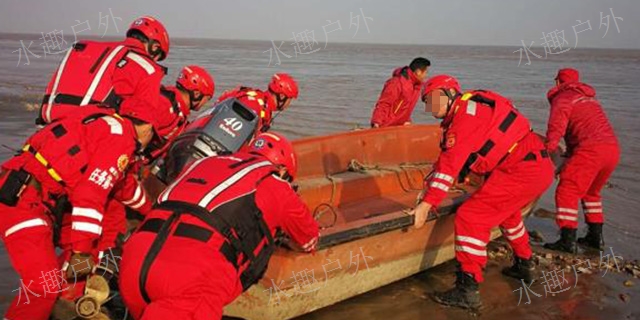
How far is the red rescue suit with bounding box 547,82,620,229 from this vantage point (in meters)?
5.96

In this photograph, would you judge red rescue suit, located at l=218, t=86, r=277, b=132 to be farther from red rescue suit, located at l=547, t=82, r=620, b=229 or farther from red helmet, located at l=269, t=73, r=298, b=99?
red rescue suit, located at l=547, t=82, r=620, b=229

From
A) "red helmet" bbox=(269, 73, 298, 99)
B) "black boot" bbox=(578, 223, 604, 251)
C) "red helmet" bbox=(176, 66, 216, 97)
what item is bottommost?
"black boot" bbox=(578, 223, 604, 251)

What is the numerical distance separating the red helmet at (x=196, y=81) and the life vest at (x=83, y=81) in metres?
1.06

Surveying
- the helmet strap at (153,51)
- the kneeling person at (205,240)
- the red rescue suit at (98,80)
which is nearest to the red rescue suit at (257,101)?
the helmet strap at (153,51)

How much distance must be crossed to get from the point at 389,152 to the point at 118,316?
440 centimetres

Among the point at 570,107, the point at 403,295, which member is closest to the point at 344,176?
the point at 403,295

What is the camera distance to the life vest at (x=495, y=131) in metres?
4.48

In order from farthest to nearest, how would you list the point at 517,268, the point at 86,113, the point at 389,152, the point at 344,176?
the point at 389,152 → the point at 344,176 → the point at 517,268 → the point at 86,113

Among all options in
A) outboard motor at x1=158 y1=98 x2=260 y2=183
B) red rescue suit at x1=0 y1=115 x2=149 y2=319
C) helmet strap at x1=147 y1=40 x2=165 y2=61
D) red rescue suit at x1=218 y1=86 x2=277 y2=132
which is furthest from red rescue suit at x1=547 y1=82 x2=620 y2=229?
red rescue suit at x1=0 y1=115 x2=149 y2=319

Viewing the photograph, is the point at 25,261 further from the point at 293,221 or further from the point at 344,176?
the point at 344,176

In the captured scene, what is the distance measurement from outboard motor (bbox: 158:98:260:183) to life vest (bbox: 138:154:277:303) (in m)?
1.29

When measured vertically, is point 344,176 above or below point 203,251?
below

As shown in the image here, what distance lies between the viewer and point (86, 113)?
3.27 metres

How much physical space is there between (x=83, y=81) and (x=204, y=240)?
1.98 m
